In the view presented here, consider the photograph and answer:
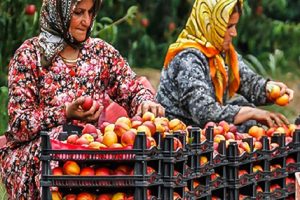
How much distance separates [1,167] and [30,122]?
0.46 m

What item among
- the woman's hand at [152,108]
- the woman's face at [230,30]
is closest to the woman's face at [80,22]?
the woman's hand at [152,108]

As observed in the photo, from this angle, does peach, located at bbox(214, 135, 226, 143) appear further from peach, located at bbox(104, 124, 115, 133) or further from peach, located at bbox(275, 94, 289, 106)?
peach, located at bbox(275, 94, 289, 106)

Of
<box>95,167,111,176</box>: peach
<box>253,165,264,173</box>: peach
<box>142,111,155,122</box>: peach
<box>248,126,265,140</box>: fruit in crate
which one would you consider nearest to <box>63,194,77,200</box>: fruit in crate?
<box>95,167,111,176</box>: peach

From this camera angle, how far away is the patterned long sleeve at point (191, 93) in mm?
8320

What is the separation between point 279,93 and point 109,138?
239cm

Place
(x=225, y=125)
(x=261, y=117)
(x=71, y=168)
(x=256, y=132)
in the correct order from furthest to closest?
(x=261, y=117) < (x=256, y=132) < (x=225, y=125) < (x=71, y=168)

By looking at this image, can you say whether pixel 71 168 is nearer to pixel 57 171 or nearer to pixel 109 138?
pixel 57 171

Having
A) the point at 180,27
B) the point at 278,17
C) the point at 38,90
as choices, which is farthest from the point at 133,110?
the point at 278,17

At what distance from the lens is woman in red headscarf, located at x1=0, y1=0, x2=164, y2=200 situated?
698cm

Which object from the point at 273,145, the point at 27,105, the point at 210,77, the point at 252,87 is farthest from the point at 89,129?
the point at 252,87

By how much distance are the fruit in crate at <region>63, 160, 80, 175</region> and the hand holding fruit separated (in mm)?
2412

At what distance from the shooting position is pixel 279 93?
28.5ft

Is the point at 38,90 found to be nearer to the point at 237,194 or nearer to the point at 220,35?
the point at 237,194

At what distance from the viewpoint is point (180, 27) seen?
15.1 meters
